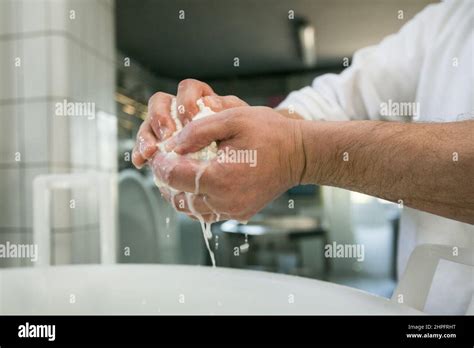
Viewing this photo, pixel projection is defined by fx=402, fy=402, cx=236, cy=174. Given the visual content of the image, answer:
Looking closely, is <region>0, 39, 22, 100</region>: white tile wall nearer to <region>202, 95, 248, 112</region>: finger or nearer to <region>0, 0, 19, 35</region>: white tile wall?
<region>0, 0, 19, 35</region>: white tile wall

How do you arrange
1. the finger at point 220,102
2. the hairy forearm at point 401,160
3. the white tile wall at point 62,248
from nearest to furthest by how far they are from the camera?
the hairy forearm at point 401,160 → the finger at point 220,102 → the white tile wall at point 62,248

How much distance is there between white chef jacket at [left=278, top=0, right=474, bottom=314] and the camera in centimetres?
41

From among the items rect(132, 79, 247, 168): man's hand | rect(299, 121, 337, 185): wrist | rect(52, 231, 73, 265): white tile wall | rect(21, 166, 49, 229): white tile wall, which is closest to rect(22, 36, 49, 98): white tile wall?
rect(21, 166, 49, 229): white tile wall

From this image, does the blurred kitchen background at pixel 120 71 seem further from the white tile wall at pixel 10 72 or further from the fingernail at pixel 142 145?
the fingernail at pixel 142 145

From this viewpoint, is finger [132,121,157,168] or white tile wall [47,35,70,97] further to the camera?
white tile wall [47,35,70,97]

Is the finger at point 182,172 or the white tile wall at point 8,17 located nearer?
the finger at point 182,172

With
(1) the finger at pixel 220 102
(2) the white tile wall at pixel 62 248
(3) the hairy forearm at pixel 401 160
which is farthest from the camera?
(2) the white tile wall at pixel 62 248

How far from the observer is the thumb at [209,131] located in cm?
33

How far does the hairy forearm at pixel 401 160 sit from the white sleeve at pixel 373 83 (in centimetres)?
16

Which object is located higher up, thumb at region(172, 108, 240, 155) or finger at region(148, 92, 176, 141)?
finger at region(148, 92, 176, 141)

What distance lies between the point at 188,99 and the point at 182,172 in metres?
0.09

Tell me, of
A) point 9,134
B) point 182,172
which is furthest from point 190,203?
point 9,134
